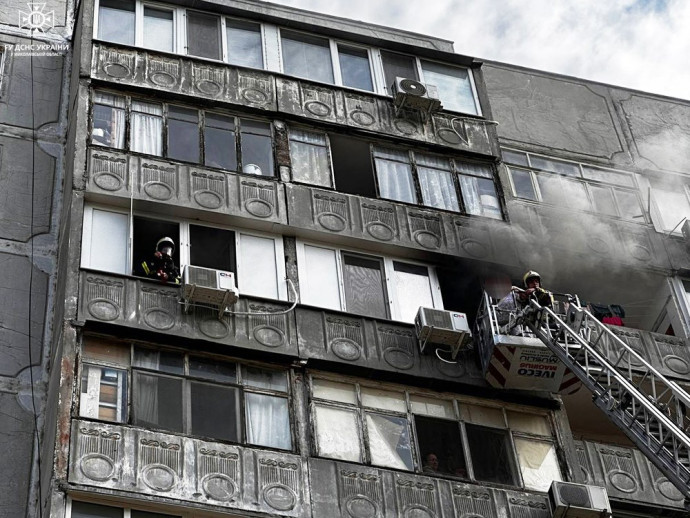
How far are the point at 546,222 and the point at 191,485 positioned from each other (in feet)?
36.4

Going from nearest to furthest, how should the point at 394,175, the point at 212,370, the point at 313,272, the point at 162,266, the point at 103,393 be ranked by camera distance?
the point at 103,393 < the point at 212,370 < the point at 162,266 < the point at 313,272 < the point at 394,175

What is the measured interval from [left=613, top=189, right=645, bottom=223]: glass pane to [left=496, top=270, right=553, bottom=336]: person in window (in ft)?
24.2

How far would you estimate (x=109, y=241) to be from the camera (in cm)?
2322

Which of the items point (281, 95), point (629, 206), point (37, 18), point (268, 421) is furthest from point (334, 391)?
point (37, 18)

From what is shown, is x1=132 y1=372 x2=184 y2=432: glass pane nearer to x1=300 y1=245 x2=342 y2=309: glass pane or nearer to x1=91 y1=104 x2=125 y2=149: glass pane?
x1=300 y1=245 x2=342 y2=309: glass pane

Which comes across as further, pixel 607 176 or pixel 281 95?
pixel 607 176

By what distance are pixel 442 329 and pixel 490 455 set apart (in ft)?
7.39

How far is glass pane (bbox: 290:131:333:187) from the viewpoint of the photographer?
83.8 ft

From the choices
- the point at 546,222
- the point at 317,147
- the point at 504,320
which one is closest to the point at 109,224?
the point at 317,147

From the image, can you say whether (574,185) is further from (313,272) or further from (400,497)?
(400,497)

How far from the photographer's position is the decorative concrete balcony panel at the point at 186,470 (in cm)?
1970

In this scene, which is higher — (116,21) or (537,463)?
(116,21)

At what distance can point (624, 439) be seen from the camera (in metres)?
26.8

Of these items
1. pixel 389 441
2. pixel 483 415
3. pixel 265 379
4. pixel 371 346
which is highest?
pixel 371 346
